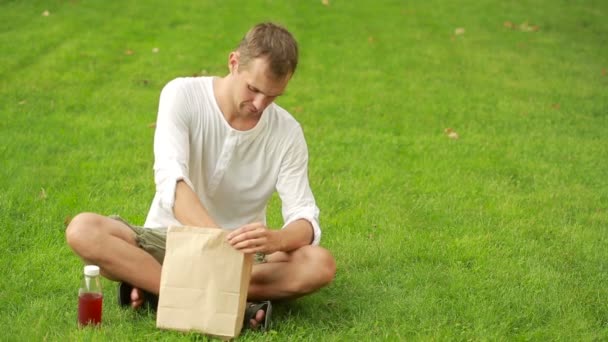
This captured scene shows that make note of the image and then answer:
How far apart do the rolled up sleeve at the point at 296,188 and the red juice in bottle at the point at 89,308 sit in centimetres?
94

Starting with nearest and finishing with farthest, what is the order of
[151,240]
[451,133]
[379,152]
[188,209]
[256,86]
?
[188,209], [256,86], [151,240], [379,152], [451,133]

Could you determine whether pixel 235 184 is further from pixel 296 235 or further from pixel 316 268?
pixel 316 268

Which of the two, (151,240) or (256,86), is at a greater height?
(256,86)

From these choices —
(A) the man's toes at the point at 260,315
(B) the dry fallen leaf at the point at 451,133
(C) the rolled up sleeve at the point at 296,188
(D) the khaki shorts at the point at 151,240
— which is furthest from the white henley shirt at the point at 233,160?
(B) the dry fallen leaf at the point at 451,133

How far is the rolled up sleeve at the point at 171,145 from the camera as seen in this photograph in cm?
410

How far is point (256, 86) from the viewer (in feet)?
13.7

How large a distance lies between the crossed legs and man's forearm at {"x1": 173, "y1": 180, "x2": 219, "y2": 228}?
338 millimetres

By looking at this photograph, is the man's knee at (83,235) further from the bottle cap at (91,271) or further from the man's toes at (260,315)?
the man's toes at (260,315)

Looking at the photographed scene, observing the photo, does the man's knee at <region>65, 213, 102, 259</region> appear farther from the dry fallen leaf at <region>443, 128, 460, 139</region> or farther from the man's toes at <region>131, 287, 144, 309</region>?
the dry fallen leaf at <region>443, 128, 460, 139</region>

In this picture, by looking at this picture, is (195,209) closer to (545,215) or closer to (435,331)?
(435,331)

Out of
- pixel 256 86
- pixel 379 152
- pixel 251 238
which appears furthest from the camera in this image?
pixel 379 152

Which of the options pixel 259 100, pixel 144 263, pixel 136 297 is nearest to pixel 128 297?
pixel 136 297

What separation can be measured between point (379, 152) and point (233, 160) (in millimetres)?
3257

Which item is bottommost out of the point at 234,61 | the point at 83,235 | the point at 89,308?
the point at 89,308
